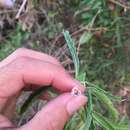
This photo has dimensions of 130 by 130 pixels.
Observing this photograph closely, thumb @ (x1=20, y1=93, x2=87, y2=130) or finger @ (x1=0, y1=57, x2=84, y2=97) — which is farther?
finger @ (x1=0, y1=57, x2=84, y2=97)

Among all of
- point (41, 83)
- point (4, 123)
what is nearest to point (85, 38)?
point (41, 83)

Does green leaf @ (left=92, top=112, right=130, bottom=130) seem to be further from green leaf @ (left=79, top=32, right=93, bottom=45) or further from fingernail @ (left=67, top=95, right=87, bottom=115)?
green leaf @ (left=79, top=32, right=93, bottom=45)

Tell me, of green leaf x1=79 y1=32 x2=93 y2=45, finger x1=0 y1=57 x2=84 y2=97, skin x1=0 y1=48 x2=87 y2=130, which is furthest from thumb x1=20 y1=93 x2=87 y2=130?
green leaf x1=79 y1=32 x2=93 y2=45

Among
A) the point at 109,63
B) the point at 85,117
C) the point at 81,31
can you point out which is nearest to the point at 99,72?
the point at 109,63

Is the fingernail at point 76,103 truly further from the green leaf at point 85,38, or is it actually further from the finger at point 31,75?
the green leaf at point 85,38

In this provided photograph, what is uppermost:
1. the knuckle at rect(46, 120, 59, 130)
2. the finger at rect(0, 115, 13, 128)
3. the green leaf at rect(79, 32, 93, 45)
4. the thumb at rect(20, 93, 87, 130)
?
the thumb at rect(20, 93, 87, 130)

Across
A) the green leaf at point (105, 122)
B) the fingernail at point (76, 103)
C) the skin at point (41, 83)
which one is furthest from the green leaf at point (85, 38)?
the fingernail at point (76, 103)

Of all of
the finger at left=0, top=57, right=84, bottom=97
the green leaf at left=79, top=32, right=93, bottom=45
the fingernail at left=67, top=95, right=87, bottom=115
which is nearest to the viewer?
the fingernail at left=67, top=95, right=87, bottom=115
